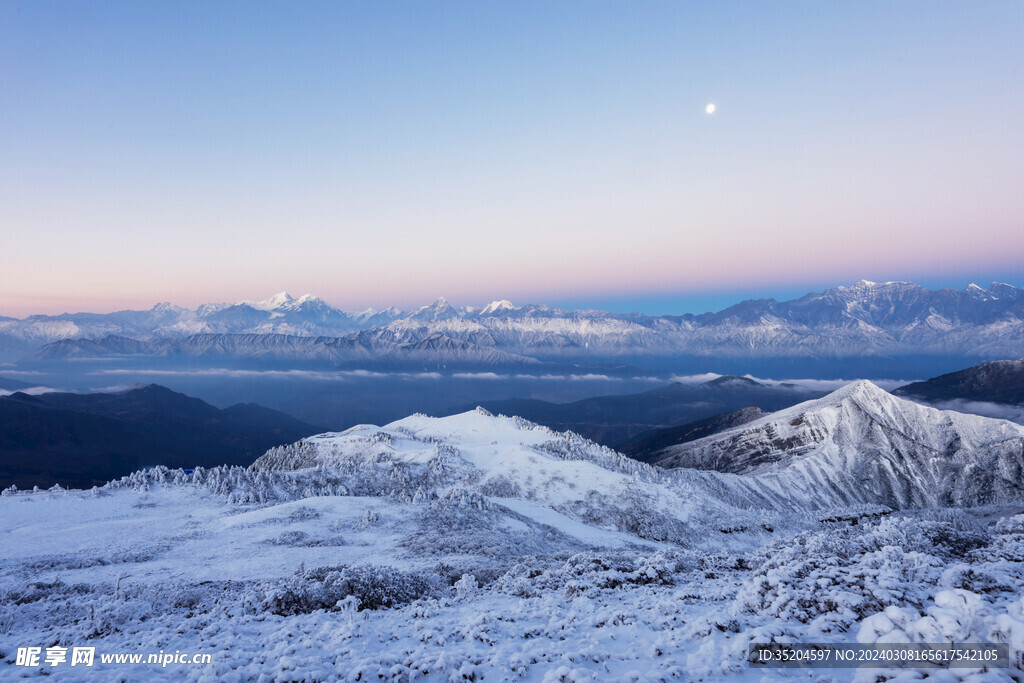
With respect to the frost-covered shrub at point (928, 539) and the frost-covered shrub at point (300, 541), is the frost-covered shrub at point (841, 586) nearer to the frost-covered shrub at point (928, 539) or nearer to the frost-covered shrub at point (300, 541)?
the frost-covered shrub at point (928, 539)

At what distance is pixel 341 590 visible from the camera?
89.8 ft

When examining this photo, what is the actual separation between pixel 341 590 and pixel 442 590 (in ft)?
→ 24.3

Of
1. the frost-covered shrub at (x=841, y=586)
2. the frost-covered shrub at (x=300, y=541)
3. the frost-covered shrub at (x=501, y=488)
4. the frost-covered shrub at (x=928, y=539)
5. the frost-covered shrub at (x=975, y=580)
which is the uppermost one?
the frost-covered shrub at (x=975, y=580)

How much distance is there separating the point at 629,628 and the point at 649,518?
67.8 meters

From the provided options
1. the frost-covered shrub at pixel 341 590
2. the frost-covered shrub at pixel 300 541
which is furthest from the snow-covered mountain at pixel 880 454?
the frost-covered shrub at pixel 341 590

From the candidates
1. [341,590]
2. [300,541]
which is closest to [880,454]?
[300,541]

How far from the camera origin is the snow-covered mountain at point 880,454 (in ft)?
449

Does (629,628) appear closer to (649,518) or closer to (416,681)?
(416,681)

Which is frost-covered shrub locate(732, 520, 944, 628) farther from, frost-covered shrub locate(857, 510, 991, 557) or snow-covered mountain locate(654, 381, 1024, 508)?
snow-covered mountain locate(654, 381, 1024, 508)

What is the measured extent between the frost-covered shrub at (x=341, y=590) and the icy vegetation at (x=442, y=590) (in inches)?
5.3

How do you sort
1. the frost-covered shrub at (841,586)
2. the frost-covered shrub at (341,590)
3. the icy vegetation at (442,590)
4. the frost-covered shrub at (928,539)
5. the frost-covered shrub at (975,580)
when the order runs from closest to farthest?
the icy vegetation at (442,590) < the frost-covered shrub at (841,586) < the frost-covered shrub at (975,580) < the frost-covered shrub at (928,539) < the frost-covered shrub at (341,590)

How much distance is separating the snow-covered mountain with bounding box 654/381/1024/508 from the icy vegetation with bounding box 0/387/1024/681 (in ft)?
369

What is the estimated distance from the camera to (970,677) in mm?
9562

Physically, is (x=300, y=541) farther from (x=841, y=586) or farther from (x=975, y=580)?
(x=975, y=580)
